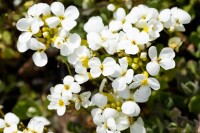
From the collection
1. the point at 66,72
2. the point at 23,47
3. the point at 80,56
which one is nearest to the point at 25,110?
the point at 66,72

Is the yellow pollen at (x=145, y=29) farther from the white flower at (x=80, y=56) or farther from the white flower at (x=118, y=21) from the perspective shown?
the white flower at (x=80, y=56)

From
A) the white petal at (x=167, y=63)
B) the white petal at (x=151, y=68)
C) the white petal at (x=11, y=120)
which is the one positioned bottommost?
the white petal at (x=11, y=120)

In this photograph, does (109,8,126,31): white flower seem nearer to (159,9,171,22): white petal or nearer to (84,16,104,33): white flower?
(84,16,104,33): white flower

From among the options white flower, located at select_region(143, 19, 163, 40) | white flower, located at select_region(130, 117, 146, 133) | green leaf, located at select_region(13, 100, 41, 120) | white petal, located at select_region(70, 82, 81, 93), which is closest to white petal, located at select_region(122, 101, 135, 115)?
white flower, located at select_region(130, 117, 146, 133)

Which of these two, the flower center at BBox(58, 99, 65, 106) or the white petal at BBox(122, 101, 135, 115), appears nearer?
the white petal at BBox(122, 101, 135, 115)

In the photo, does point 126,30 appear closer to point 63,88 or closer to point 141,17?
point 141,17

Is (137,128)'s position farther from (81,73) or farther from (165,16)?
(165,16)

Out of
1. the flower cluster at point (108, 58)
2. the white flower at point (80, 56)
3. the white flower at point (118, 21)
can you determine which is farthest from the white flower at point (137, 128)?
the white flower at point (118, 21)
